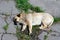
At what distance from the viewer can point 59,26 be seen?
4.54 meters

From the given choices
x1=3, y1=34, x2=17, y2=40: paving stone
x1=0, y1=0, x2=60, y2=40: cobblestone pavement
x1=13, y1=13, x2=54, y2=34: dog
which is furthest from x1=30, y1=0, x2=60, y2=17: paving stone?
x1=3, y1=34, x2=17, y2=40: paving stone

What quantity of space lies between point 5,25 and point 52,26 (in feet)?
2.61

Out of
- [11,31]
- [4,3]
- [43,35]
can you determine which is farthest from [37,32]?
[4,3]

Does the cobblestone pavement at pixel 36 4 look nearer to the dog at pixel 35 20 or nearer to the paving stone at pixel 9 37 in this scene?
the paving stone at pixel 9 37

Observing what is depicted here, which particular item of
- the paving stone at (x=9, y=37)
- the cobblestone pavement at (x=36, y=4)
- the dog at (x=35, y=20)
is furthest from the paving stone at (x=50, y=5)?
the paving stone at (x=9, y=37)

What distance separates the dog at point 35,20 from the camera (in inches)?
171

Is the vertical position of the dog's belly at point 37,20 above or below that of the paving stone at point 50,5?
below

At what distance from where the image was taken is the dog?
14.3ft

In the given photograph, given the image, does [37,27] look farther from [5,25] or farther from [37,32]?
[5,25]

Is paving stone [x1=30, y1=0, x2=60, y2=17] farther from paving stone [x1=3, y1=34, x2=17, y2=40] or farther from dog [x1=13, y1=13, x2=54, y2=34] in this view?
paving stone [x1=3, y1=34, x2=17, y2=40]

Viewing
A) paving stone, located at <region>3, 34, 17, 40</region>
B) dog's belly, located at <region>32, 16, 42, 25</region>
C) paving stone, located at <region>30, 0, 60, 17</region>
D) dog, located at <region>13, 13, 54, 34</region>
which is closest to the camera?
paving stone, located at <region>3, 34, 17, 40</region>

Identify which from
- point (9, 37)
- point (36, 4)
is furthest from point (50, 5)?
point (9, 37)

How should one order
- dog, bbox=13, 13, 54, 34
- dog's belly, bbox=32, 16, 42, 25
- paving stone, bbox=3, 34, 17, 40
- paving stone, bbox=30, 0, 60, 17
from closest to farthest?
paving stone, bbox=3, 34, 17, 40, dog, bbox=13, 13, 54, 34, dog's belly, bbox=32, 16, 42, 25, paving stone, bbox=30, 0, 60, 17

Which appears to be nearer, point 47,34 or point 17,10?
point 47,34
